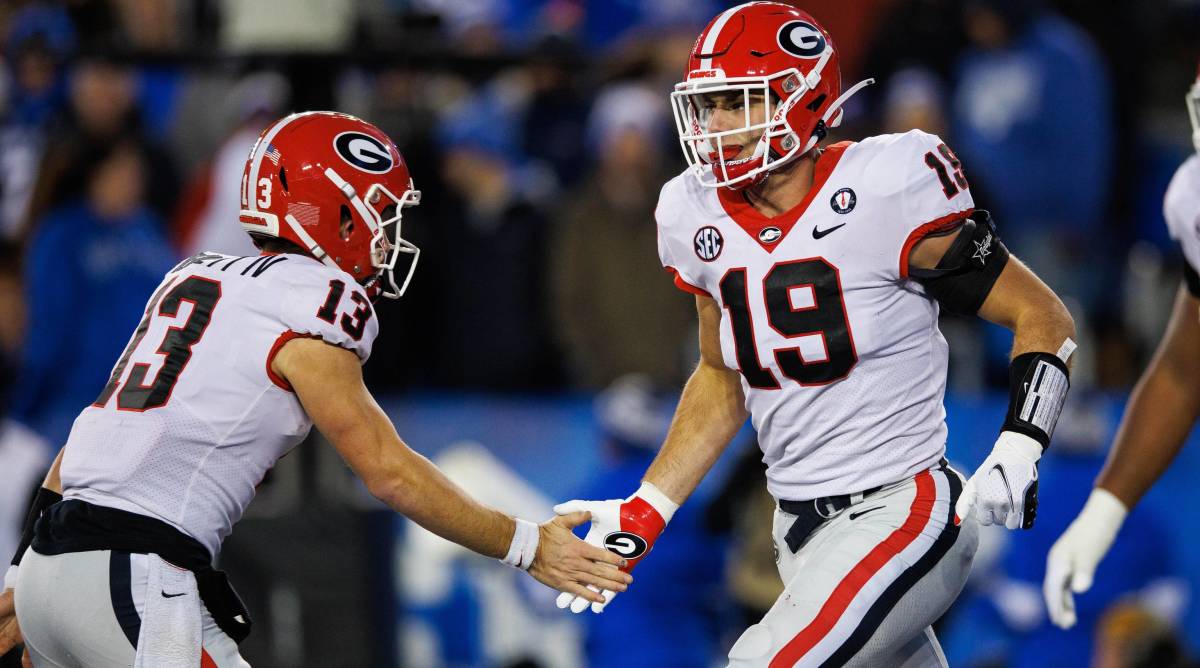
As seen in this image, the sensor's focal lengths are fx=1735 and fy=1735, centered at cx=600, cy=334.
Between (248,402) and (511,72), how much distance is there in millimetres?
5683

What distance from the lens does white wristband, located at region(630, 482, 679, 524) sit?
15.8ft

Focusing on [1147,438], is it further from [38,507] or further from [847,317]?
[38,507]

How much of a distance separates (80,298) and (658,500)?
4.65 meters

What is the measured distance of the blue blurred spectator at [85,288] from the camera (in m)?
8.45

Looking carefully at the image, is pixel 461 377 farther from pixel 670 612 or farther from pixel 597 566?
pixel 597 566

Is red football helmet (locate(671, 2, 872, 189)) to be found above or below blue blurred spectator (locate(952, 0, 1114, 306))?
above

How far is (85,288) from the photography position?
28.0ft

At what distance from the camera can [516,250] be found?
874cm

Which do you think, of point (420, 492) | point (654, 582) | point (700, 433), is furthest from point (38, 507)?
point (654, 582)

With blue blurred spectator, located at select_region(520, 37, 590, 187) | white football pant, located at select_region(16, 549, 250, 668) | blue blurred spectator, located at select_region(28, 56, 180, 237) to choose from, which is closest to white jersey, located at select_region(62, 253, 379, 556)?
white football pant, located at select_region(16, 549, 250, 668)

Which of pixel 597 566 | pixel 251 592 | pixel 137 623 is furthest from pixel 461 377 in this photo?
pixel 137 623

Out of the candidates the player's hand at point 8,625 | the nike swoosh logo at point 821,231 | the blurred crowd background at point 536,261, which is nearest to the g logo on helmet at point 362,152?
the nike swoosh logo at point 821,231

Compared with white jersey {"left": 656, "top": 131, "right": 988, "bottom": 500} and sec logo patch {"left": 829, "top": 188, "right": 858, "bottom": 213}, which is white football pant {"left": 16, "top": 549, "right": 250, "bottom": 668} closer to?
white jersey {"left": 656, "top": 131, "right": 988, "bottom": 500}

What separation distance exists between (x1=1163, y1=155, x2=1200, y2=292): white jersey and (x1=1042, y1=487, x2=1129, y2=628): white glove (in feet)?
2.41
